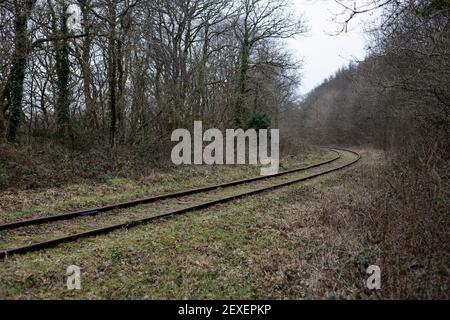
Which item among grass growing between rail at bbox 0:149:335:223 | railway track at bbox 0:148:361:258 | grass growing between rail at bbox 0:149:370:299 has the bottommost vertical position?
grass growing between rail at bbox 0:149:370:299

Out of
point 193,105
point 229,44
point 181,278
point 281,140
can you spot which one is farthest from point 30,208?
point 281,140

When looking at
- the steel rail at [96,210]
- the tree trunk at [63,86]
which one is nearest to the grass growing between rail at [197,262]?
the steel rail at [96,210]

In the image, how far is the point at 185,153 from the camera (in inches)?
715

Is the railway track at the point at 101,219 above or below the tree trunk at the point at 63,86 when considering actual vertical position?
below

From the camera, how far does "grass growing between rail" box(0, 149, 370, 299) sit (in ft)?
15.7

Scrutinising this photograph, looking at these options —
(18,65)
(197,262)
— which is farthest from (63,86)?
(197,262)

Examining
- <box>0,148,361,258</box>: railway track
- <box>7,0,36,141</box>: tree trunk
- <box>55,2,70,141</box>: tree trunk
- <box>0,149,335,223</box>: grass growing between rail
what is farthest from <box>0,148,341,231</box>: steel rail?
<box>7,0,36,141</box>: tree trunk

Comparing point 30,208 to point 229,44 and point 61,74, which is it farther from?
point 229,44

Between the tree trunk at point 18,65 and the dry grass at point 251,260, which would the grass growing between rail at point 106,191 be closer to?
the dry grass at point 251,260

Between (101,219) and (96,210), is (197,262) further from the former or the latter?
(96,210)

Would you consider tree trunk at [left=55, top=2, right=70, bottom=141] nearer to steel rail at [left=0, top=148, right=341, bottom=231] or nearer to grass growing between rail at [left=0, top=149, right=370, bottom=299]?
steel rail at [left=0, top=148, right=341, bottom=231]

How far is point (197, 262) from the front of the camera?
5.75 metres

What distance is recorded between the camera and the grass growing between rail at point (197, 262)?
15.7 ft

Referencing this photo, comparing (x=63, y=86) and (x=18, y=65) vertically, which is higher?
(x=18, y=65)
